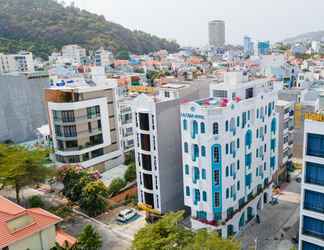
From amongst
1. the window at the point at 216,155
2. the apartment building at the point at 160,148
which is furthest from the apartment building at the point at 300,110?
the window at the point at 216,155

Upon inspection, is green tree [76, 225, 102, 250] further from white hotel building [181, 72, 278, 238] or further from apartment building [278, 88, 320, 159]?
apartment building [278, 88, 320, 159]

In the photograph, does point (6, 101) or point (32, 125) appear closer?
point (6, 101)

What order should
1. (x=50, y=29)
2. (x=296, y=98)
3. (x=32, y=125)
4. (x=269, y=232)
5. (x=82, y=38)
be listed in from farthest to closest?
(x=82, y=38)
(x=50, y=29)
(x=32, y=125)
(x=296, y=98)
(x=269, y=232)

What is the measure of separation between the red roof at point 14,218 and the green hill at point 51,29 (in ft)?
358

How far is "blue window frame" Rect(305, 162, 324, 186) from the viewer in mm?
23391

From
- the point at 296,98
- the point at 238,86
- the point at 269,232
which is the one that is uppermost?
the point at 238,86

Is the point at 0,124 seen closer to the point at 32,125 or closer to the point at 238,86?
the point at 32,125

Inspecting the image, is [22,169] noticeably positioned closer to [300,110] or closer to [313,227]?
[313,227]

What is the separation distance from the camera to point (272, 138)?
3825 centimetres

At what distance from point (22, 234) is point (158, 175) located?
1390 cm

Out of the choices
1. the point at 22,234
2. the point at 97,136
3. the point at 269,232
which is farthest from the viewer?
the point at 97,136

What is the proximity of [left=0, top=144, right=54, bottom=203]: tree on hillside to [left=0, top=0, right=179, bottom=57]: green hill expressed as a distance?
316ft

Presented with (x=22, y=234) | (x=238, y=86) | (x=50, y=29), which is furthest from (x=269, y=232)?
(x=50, y=29)

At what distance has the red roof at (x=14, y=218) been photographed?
74.3 feet
